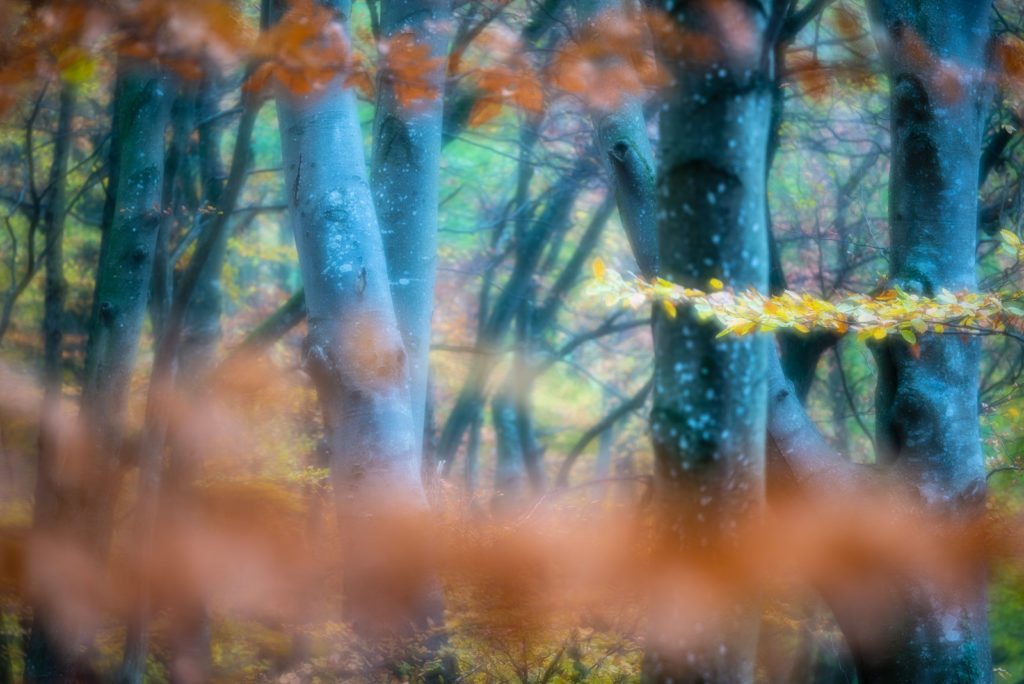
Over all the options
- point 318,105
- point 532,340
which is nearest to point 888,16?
point 318,105

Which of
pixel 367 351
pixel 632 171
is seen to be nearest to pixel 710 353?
pixel 632 171

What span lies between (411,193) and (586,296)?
1.36 meters

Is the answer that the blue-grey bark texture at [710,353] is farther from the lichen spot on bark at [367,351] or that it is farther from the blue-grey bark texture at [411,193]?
the blue-grey bark texture at [411,193]

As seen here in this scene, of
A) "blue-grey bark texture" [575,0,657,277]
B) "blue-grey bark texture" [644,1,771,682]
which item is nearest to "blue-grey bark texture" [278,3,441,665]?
"blue-grey bark texture" [575,0,657,277]

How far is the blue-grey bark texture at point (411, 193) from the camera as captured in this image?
15.5ft

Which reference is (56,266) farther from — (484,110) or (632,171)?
(632,171)

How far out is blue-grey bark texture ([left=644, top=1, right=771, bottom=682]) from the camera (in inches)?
81.5

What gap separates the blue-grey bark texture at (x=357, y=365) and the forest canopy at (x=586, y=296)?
0.7 inches

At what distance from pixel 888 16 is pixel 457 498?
176 inches

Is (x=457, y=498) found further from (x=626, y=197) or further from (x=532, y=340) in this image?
(x=532, y=340)

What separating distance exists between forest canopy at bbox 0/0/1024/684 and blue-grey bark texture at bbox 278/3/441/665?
18 millimetres

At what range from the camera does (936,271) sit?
13.8 ft

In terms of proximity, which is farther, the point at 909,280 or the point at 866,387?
the point at 866,387

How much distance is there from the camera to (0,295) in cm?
870
